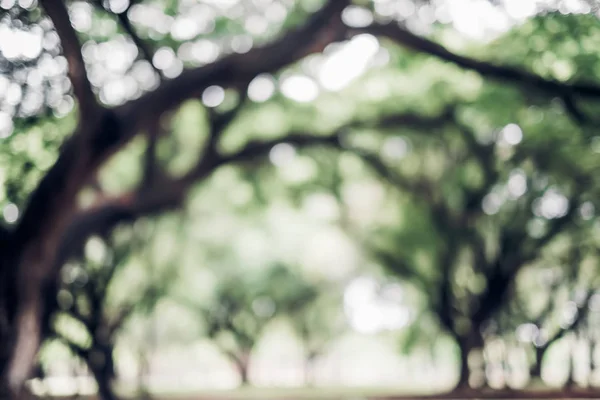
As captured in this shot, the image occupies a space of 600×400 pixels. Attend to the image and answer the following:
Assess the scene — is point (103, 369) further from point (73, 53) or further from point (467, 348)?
point (73, 53)

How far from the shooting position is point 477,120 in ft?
36.9

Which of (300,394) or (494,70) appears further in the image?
(300,394)

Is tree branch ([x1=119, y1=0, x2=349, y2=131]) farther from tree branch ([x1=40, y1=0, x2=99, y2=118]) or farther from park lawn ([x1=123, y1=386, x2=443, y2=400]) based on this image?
park lawn ([x1=123, y1=386, x2=443, y2=400])

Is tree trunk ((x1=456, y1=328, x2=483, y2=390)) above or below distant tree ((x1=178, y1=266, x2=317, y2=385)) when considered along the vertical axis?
above

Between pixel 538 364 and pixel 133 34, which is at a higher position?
pixel 133 34

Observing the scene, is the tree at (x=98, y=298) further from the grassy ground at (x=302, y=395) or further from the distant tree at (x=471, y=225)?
the distant tree at (x=471, y=225)

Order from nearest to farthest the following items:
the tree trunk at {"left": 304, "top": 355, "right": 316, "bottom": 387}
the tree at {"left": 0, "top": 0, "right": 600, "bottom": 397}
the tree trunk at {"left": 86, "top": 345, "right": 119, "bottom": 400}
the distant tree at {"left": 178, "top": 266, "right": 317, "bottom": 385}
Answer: the tree at {"left": 0, "top": 0, "right": 600, "bottom": 397}
the tree trunk at {"left": 86, "top": 345, "right": 119, "bottom": 400}
the distant tree at {"left": 178, "top": 266, "right": 317, "bottom": 385}
the tree trunk at {"left": 304, "top": 355, "right": 316, "bottom": 387}

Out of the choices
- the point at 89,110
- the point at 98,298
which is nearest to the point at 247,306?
the point at 98,298

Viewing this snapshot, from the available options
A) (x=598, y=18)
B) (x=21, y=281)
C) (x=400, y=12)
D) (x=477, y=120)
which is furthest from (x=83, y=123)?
(x=477, y=120)

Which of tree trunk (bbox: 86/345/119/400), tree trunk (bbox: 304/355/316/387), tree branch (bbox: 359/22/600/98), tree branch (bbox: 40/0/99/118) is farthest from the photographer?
tree trunk (bbox: 304/355/316/387)

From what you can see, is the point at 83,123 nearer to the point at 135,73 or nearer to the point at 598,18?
the point at 135,73

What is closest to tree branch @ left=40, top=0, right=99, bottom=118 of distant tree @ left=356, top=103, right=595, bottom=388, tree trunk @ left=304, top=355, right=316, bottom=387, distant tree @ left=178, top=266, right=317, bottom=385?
distant tree @ left=356, top=103, right=595, bottom=388

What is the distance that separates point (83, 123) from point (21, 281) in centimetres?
173

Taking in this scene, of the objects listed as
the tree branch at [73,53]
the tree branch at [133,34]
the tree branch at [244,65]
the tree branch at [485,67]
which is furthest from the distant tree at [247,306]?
the tree branch at [485,67]
